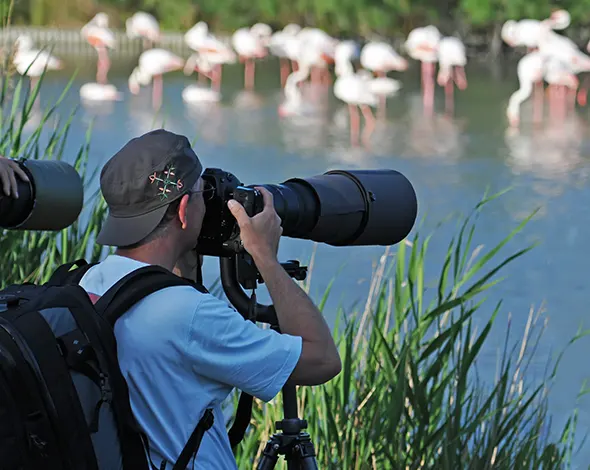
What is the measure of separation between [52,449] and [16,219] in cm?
63

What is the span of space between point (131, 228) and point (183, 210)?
0.08 meters

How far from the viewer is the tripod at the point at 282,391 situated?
2230 millimetres

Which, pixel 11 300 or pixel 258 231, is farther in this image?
pixel 258 231

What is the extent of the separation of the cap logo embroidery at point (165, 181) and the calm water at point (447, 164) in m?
1.90

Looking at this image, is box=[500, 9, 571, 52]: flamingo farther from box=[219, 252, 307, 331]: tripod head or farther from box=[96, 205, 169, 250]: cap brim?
box=[96, 205, 169, 250]: cap brim

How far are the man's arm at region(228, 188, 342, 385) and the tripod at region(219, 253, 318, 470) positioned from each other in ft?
0.39

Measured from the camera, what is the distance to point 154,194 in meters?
2.03

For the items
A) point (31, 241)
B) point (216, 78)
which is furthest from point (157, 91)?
point (31, 241)

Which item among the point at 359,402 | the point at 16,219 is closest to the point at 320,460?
the point at 359,402

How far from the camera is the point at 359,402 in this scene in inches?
132

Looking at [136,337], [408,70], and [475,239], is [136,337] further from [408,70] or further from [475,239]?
[408,70]

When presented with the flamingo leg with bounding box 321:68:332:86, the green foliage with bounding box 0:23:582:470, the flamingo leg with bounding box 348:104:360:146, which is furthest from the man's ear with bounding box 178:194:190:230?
the flamingo leg with bounding box 321:68:332:86

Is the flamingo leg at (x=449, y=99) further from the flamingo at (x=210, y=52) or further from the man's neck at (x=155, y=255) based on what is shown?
the man's neck at (x=155, y=255)

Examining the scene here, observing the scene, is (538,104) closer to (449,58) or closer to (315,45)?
(449,58)
